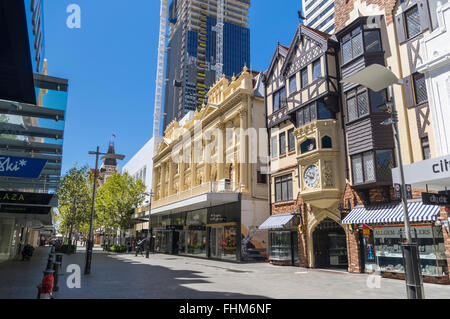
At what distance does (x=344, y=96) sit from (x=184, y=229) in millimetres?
25669

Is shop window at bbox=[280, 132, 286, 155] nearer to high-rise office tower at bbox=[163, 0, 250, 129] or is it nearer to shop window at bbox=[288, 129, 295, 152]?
shop window at bbox=[288, 129, 295, 152]

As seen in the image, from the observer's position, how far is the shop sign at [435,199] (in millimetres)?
11281

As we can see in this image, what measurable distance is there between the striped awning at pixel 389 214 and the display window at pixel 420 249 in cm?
88

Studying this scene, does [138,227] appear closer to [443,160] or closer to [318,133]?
[318,133]

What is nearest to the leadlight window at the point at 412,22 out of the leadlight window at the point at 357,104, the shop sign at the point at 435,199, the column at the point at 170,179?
the leadlight window at the point at 357,104

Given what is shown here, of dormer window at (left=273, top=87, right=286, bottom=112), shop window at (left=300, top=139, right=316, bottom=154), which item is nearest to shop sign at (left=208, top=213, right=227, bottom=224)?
dormer window at (left=273, top=87, right=286, bottom=112)

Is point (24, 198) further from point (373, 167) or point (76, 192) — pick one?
point (76, 192)

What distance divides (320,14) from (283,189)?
90762mm

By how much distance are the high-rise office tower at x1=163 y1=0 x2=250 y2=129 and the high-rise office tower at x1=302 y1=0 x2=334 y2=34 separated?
51.8 metres

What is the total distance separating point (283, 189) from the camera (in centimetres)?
2642

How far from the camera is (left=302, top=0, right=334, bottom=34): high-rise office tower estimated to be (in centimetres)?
9550

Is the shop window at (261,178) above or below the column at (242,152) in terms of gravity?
below

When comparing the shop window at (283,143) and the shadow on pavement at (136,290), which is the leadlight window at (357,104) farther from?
the shadow on pavement at (136,290)
